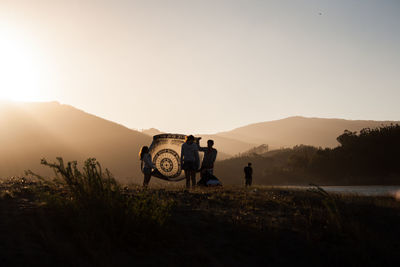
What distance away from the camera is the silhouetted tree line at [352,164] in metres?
32.5

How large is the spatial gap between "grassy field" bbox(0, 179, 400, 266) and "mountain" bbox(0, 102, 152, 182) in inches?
2253

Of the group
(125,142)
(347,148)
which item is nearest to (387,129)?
(347,148)

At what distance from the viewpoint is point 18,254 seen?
5.83m

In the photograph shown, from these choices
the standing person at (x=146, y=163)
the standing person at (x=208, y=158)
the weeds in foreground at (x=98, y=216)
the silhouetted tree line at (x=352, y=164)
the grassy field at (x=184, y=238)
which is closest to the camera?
the grassy field at (x=184, y=238)

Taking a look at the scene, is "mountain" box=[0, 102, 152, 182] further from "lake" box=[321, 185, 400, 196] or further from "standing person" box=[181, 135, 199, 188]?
"standing person" box=[181, 135, 199, 188]

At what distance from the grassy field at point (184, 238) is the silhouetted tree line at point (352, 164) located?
79.1 ft

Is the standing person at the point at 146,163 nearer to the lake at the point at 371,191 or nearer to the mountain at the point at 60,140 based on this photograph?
the lake at the point at 371,191

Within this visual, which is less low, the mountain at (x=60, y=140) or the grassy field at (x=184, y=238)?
the mountain at (x=60, y=140)

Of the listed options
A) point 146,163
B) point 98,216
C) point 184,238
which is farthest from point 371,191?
point 98,216

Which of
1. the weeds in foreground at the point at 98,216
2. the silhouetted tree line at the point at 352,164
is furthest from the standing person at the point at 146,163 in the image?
the silhouetted tree line at the point at 352,164

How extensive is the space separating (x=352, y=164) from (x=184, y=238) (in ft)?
104

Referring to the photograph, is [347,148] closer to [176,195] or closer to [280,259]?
[176,195]

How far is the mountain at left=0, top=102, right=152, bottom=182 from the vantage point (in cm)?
7825

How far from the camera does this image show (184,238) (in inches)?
281
